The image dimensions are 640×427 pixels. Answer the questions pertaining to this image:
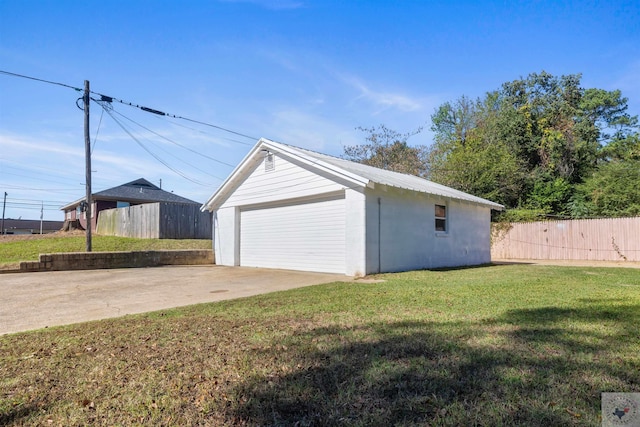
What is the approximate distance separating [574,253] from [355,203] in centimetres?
1455

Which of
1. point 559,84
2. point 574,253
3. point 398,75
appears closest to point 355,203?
point 398,75

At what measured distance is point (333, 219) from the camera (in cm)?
1093

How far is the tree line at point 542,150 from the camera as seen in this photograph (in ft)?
80.4

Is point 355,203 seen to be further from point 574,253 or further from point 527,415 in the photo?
point 574,253

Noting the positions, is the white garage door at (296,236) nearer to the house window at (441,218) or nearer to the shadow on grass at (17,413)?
the house window at (441,218)

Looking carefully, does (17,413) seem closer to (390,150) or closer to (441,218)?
(441,218)

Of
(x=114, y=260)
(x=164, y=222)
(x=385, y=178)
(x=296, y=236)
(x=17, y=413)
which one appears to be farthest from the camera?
(x=164, y=222)

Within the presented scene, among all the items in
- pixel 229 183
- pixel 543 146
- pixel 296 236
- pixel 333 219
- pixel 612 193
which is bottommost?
pixel 296 236

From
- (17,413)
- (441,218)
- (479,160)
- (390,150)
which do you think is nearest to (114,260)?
(17,413)

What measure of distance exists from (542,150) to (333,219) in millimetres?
22473

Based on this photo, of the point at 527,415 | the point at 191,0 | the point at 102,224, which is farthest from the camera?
the point at 102,224

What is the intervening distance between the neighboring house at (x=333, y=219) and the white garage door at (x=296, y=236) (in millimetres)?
31

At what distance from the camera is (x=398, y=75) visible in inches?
561

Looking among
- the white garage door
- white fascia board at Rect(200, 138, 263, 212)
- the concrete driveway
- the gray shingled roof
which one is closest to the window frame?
the white garage door
